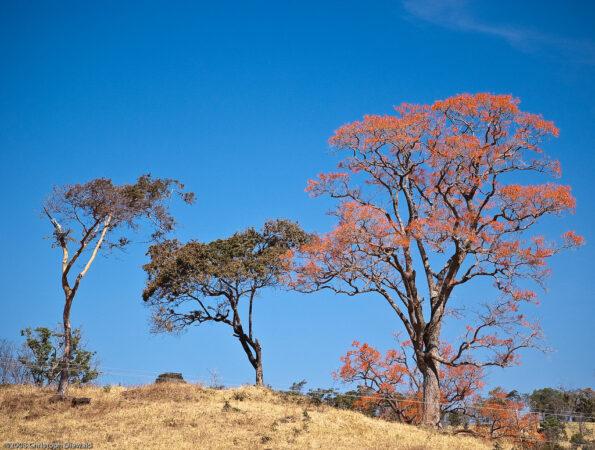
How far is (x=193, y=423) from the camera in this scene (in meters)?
21.5

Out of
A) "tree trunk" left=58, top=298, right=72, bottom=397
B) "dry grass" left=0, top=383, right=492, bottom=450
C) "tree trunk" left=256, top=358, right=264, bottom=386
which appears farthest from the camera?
"tree trunk" left=256, top=358, right=264, bottom=386

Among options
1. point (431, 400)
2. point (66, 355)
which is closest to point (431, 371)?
point (431, 400)

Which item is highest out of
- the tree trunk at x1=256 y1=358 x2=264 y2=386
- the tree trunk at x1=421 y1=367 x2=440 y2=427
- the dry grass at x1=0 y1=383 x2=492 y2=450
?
the tree trunk at x1=256 y1=358 x2=264 y2=386

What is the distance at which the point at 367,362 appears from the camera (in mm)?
36031

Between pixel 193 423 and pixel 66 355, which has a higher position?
pixel 66 355

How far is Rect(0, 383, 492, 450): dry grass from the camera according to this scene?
64.8 feet

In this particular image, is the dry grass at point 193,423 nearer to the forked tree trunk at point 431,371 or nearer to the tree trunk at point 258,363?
the forked tree trunk at point 431,371

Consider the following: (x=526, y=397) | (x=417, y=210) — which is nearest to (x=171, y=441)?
(x=417, y=210)

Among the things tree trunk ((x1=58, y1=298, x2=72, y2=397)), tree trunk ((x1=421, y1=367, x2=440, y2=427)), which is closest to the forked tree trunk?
tree trunk ((x1=421, y1=367, x2=440, y2=427))

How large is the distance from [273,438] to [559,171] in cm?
1467

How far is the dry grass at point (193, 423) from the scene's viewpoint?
1975cm

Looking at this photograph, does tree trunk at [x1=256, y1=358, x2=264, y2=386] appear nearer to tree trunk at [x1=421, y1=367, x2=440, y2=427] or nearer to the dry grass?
the dry grass

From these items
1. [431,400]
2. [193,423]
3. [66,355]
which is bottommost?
[193,423]

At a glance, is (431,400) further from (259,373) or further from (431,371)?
(259,373)
